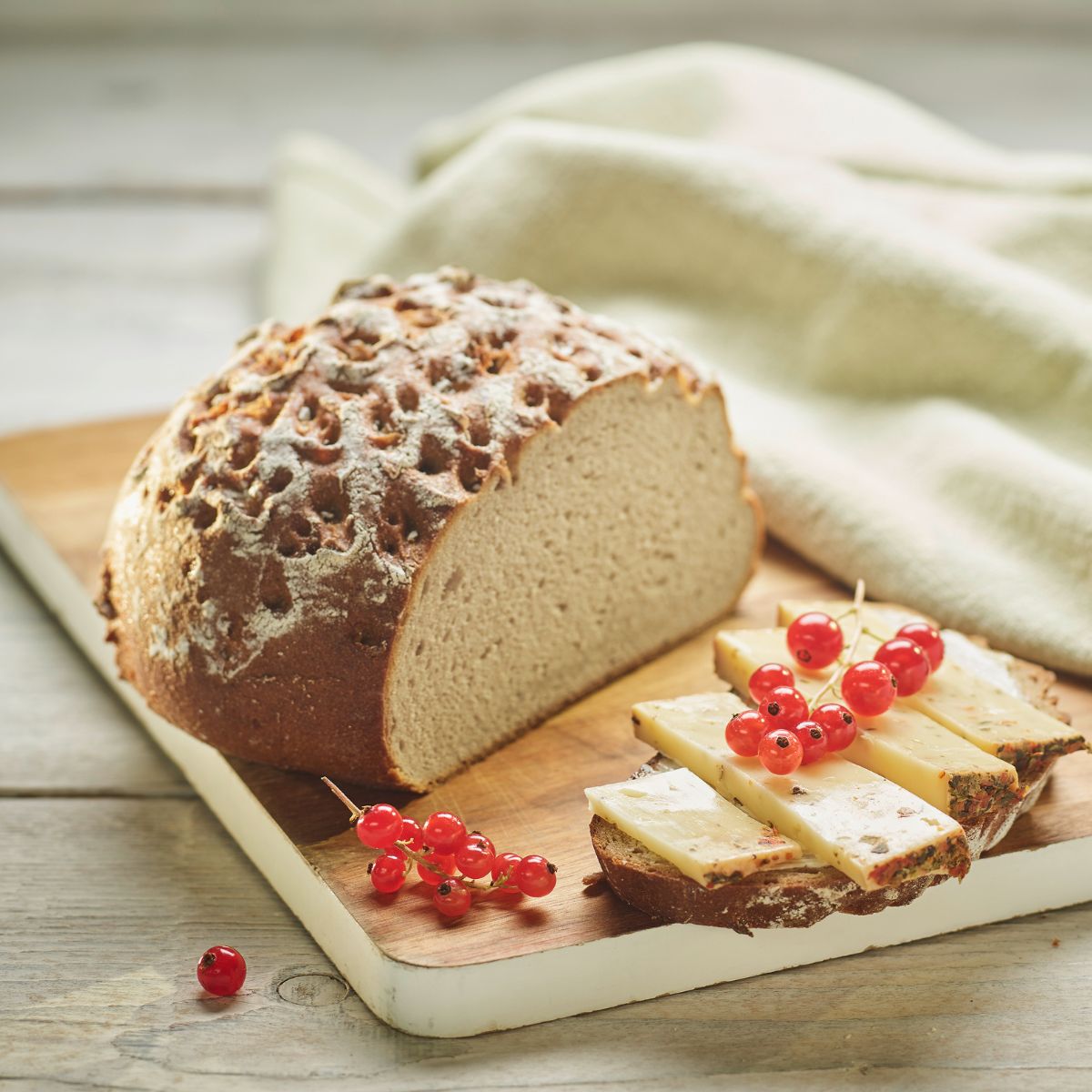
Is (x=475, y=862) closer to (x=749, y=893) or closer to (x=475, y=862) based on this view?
(x=475, y=862)

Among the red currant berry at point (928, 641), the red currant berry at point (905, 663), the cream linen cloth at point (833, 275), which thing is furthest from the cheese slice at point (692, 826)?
the cream linen cloth at point (833, 275)

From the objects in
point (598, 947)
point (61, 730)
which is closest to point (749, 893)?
point (598, 947)

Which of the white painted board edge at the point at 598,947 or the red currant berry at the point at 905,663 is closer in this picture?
the white painted board edge at the point at 598,947

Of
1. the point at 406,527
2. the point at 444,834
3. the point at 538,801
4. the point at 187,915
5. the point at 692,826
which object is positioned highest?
the point at 406,527

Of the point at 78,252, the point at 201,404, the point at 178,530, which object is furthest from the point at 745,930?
the point at 78,252

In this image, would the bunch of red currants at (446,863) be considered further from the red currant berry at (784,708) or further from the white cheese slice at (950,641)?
the white cheese slice at (950,641)

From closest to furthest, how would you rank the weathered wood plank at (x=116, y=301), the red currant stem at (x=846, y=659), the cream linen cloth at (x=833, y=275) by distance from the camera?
the red currant stem at (x=846, y=659), the cream linen cloth at (x=833, y=275), the weathered wood plank at (x=116, y=301)
